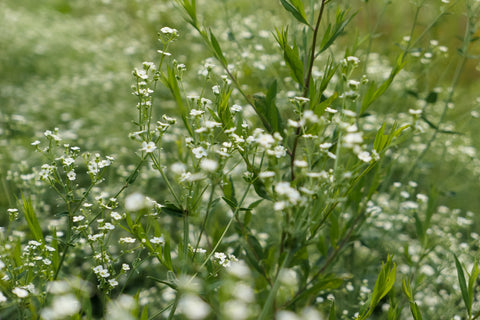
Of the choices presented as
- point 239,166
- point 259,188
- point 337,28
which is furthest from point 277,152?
point 239,166

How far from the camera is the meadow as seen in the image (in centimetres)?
141

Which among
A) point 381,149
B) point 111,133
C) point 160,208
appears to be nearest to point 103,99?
point 111,133

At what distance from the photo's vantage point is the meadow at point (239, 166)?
1.41 meters

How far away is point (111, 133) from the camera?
13.3 ft

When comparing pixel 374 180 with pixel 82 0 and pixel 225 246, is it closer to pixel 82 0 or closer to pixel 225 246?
pixel 225 246

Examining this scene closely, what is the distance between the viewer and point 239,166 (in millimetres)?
3041

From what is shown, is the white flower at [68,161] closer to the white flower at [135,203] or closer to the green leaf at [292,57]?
the white flower at [135,203]

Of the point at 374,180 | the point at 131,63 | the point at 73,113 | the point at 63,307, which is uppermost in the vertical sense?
the point at 131,63

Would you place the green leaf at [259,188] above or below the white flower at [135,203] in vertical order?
above

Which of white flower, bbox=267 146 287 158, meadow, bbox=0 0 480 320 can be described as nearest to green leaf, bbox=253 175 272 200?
meadow, bbox=0 0 480 320

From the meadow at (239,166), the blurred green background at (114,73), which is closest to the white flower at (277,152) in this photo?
the meadow at (239,166)

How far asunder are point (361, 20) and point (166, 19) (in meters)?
3.03

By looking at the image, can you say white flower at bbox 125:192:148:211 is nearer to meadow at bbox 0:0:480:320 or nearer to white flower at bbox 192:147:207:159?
meadow at bbox 0:0:480:320

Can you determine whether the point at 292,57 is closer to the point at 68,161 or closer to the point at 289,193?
the point at 289,193
